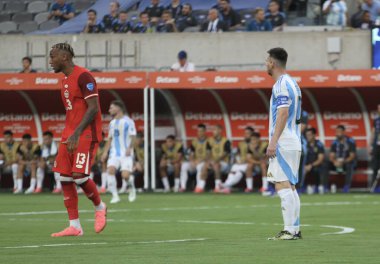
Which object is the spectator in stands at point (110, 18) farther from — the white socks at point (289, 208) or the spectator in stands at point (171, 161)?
the white socks at point (289, 208)

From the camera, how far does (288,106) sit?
12.5 meters

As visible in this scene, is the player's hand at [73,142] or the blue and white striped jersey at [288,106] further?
the player's hand at [73,142]

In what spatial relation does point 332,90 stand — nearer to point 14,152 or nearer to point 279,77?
point 14,152

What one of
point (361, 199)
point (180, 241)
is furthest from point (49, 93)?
point (180, 241)

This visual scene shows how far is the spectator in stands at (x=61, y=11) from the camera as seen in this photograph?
108ft

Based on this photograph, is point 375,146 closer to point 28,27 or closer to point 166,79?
point 166,79

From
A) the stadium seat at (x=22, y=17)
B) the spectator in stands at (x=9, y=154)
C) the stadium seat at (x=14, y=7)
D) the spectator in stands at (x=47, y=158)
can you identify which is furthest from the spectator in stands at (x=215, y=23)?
the stadium seat at (x=14, y=7)

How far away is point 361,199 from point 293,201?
11.8 meters

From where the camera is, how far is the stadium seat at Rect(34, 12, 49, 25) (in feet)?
111

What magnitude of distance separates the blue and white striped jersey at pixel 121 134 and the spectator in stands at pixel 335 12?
301 inches

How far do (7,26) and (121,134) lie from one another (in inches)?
454

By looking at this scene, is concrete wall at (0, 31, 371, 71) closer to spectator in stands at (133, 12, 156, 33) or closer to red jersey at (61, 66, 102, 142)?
spectator in stands at (133, 12, 156, 33)

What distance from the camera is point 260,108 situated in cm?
2983

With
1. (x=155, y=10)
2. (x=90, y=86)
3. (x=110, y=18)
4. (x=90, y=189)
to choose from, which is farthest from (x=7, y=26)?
(x=90, y=86)
